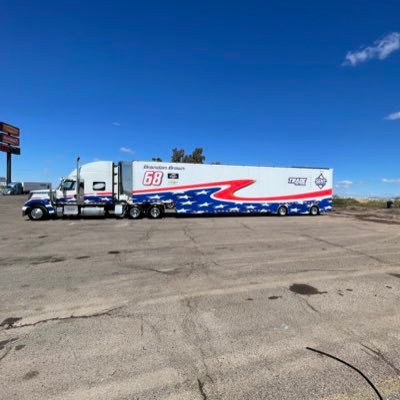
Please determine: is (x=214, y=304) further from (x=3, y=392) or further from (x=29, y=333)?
(x=3, y=392)

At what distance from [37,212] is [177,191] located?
362 inches

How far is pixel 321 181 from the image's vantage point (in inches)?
1067

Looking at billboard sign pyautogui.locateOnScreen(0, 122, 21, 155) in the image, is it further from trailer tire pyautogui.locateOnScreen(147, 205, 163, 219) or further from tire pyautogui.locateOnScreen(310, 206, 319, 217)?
tire pyautogui.locateOnScreen(310, 206, 319, 217)

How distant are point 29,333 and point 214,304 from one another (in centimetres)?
268

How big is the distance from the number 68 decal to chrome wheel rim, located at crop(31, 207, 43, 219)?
682 cm

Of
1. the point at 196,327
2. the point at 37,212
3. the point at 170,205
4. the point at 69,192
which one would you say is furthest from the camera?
the point at 170,205

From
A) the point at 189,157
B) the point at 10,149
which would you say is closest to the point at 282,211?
the point at 189,157

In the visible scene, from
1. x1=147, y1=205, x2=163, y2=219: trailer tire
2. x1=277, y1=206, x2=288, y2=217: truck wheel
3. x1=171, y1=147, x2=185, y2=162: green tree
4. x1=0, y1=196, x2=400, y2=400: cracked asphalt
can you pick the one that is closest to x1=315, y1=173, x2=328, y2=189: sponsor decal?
x1=277, y1=206, x2=288, y2=217: truck wheel

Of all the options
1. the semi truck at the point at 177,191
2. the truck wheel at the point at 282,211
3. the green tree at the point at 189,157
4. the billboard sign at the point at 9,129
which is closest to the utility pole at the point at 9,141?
the billboard sign at the point at 9,129

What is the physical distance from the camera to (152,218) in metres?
22.1

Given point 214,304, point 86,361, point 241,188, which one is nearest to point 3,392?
point 86,361

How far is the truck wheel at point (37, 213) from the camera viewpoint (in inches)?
802

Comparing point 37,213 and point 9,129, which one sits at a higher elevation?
point 9,129

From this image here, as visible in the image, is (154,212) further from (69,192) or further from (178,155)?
(178,155)
